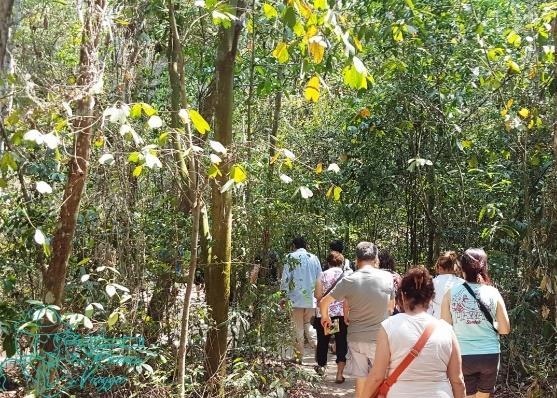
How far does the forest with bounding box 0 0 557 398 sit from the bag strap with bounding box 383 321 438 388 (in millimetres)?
1354

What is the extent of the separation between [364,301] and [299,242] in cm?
253

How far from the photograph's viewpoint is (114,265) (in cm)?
593

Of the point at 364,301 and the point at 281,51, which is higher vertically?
the point at 281,51

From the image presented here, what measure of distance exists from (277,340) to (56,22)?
3.84 meters

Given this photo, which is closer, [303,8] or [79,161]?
[303,8]

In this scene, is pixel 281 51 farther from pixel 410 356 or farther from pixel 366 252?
pixel 366 252

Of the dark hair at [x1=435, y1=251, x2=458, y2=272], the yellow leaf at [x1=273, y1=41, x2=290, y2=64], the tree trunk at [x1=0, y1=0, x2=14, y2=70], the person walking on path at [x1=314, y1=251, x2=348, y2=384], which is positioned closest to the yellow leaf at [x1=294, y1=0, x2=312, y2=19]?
the yellow leaf at [x1=273, y1=41, x2=290, y2=64]

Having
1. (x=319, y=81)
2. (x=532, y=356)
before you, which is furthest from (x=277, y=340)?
(x=319, y=81)

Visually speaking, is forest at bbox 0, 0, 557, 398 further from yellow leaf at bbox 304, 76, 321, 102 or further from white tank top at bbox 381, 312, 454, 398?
white tank top at bbox 381, 312, 454, 398

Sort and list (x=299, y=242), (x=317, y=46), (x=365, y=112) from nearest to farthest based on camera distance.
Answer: (x=317, y=46) < (x=365, y=112) < (x=299, y=242)

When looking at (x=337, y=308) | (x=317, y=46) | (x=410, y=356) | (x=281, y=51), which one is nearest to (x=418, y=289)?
(x=410, y=356)

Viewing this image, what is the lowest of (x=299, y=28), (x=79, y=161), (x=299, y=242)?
(x=299, y=242)

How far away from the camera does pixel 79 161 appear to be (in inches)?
194

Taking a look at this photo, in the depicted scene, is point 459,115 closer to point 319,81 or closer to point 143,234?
point 143,234
